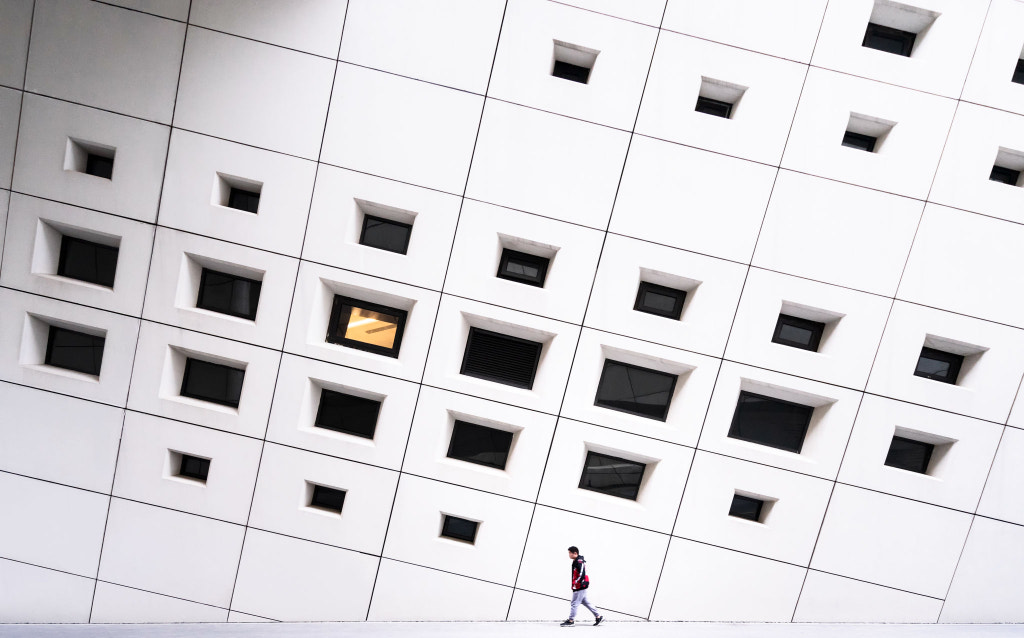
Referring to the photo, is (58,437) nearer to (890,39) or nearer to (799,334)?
(799,334)

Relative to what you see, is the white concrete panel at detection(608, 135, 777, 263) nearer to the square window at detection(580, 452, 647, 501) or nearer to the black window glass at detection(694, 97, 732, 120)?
the black window glass at detection(694, 97, 732, 120)

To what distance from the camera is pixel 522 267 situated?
9.10 m

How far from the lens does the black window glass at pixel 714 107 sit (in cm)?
902

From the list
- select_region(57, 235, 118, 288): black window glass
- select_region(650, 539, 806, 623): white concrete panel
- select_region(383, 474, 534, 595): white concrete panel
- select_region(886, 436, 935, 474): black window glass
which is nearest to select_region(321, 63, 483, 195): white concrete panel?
select_region(57, 235, 118, 288): black window glass

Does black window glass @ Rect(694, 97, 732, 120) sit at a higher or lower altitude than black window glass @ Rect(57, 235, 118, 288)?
higher

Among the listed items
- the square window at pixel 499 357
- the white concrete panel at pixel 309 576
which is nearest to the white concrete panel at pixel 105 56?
the square window at pixel 499 357

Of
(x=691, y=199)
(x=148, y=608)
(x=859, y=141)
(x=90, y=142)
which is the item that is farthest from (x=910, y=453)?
(x=90, y=142)

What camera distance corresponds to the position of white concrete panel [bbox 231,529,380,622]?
29.6ft

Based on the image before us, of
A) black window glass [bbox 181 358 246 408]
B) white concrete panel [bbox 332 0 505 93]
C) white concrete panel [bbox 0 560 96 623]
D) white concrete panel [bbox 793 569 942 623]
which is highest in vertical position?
white concrete panel [bbox 332 0 505 93]

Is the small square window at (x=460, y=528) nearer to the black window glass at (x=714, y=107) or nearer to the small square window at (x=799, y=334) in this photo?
the small square window at (x=799, y=334)

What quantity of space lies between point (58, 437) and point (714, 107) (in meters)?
12.7

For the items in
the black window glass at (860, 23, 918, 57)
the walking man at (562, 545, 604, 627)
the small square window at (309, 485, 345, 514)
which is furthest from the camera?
the small square window at (309, 485, 345, 514)

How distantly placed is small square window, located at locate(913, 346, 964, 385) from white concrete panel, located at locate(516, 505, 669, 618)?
5449 millimetres

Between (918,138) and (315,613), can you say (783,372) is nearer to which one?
(918,138)
